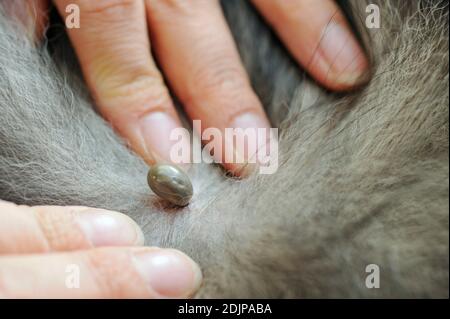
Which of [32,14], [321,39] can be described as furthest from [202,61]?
[32,14]

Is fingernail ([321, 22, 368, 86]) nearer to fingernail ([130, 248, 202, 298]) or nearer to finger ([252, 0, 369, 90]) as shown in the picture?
finger ([252, 0, 369, 90])

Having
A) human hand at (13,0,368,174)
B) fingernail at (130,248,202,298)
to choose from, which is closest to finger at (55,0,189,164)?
human hand at (13,0,368,174)

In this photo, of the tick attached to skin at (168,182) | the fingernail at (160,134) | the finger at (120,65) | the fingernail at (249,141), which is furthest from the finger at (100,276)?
the finger at (120,65)

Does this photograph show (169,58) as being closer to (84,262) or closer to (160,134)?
(160,134)

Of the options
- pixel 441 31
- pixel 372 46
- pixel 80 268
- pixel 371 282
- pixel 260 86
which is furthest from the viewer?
pixel 260 86

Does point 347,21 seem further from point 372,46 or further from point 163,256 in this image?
point 163,256

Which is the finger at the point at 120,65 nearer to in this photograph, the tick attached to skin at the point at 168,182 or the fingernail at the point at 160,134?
the fingernail at the point at 160,134

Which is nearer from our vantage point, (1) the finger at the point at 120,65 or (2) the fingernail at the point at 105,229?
(2) the fingernail at the point at 105,229
